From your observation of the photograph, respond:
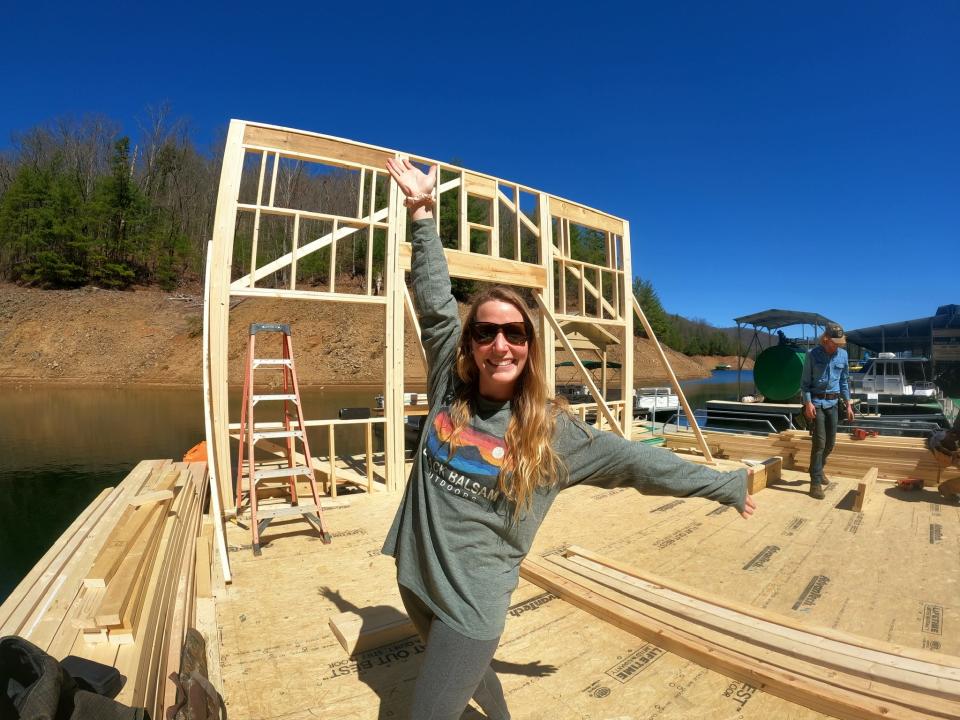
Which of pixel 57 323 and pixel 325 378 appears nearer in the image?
pixel 325 378

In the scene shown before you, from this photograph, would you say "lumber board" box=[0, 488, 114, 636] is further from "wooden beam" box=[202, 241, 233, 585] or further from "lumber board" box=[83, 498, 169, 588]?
"wooden beam" box=[202, 241, 233, 585]

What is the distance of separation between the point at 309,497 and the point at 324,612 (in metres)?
3.47

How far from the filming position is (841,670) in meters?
2.47

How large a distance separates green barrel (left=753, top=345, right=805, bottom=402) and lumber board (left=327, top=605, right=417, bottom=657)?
13.5 m

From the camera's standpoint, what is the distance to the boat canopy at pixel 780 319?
1457cm

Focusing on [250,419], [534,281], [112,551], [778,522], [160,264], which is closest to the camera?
[112,551]

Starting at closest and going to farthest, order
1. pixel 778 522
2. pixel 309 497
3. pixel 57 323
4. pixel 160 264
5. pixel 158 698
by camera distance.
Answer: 1. pixel 158 698
2. pixel 778 522
3. pixel 309 497
4. pixel 57 323
5. pixel 160 264

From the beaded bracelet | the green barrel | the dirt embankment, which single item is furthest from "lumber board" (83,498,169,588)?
the dirt embankment

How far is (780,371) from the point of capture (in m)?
13.7

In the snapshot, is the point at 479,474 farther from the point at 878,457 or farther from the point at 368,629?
the point at 878,457

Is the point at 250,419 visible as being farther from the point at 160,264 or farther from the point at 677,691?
the point at 160,264

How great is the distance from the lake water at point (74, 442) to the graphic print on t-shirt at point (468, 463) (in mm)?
7272

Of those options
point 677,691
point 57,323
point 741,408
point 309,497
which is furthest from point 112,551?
point 57,323

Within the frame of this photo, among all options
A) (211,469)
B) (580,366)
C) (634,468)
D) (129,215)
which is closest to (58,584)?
(211,469)
